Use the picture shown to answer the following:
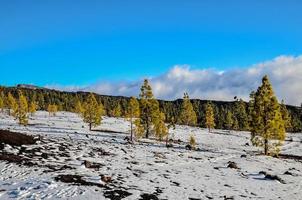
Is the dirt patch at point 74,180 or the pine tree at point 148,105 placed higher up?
the pine tree at point 148,105

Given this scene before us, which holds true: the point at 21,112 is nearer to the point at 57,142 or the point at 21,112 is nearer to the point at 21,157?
the point at 57,142

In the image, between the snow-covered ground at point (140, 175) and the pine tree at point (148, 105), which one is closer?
the snow-covered ground at point (140, 175)

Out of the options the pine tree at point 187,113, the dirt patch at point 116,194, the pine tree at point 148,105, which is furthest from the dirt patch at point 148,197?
the pine tree at point 187,113

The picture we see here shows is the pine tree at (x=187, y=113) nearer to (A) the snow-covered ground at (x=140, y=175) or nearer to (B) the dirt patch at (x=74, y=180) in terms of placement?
(A) the snow-covered ground at (x=140, y=175)

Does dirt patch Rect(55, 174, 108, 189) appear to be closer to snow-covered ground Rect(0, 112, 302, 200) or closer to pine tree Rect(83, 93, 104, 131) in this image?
snow-covered ground Rect(0, 112, 302, 200)

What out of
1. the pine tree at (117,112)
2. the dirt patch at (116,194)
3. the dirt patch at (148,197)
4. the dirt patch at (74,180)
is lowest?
the dirt patch at (148,197)

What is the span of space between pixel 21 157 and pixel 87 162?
6.40m

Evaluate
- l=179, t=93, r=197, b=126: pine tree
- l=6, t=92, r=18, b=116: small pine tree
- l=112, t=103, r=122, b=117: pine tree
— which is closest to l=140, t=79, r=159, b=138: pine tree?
l=6, t=92, r=18, b=116: small pine tree

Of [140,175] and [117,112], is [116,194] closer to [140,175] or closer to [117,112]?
[140,175]

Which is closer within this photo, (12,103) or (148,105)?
(148,105)

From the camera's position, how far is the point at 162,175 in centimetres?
3912

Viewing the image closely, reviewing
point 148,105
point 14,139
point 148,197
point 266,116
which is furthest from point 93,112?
point 148,197

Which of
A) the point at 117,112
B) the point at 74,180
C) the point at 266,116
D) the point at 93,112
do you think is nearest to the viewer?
the point at 74,180

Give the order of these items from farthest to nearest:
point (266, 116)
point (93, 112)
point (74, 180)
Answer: point (93, 112) < point (266, 116) < point (74, 180)
